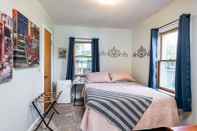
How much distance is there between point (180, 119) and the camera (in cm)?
280

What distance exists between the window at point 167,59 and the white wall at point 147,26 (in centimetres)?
31

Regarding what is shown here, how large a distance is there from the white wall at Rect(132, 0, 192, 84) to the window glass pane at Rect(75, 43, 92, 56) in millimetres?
1487

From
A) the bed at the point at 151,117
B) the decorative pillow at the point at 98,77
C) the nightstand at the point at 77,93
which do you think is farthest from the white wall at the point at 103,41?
the bed at the point at 151,117

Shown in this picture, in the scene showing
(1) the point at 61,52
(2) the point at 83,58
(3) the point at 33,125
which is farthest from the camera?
(2) the point at 83,58

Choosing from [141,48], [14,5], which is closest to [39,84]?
[14,5]

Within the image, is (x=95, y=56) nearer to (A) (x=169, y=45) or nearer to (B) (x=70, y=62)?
(B) (x=70, y=62)

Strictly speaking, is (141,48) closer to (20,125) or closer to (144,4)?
(144,4)

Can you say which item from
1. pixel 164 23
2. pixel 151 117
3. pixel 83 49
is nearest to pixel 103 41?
pixel 83 49

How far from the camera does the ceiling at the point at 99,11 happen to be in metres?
3.07

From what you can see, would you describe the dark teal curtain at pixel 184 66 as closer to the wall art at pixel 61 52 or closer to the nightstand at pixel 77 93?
the nightstand at pixel 77 93

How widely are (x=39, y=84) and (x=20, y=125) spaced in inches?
42.7

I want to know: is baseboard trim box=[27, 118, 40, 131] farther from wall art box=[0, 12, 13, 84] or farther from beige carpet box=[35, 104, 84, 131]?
wall art box=[0, 12, 13, 84]

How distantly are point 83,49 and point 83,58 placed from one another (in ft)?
0.96

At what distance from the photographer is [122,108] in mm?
2467
